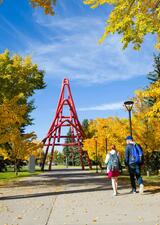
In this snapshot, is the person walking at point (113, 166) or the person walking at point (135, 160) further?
the person walking at point (113, 166)

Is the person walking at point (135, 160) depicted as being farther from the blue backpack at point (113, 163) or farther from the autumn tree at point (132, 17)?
the autumn tree at point (132, 17)

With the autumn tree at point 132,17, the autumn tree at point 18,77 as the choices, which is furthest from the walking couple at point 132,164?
the autumn tree at point 18,77

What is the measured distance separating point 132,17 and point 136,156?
4.85 meters

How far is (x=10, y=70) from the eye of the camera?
2942cm

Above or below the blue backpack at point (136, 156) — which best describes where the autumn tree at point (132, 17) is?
above

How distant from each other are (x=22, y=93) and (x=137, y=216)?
76.9 feet

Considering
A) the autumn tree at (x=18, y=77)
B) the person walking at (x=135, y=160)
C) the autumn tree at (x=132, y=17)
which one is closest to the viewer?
the autumn tree at (x=132, y=17)

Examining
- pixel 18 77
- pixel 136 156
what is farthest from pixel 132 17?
pixel 18 77

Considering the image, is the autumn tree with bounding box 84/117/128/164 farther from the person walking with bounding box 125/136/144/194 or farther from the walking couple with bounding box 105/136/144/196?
the person walking with bounding box 125/136/144/194

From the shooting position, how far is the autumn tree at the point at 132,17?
28.2 feet

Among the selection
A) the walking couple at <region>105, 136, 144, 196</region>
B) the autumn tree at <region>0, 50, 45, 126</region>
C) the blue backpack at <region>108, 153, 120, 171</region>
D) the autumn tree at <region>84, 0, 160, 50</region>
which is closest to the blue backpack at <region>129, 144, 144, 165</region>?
the walking couple at <region>105, 136, 144, 196</region>

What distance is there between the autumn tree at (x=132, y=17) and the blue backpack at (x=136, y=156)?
3989 mm

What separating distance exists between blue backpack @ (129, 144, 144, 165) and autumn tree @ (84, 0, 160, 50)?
3.99 metres

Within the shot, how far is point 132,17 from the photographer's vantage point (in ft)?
28.8
